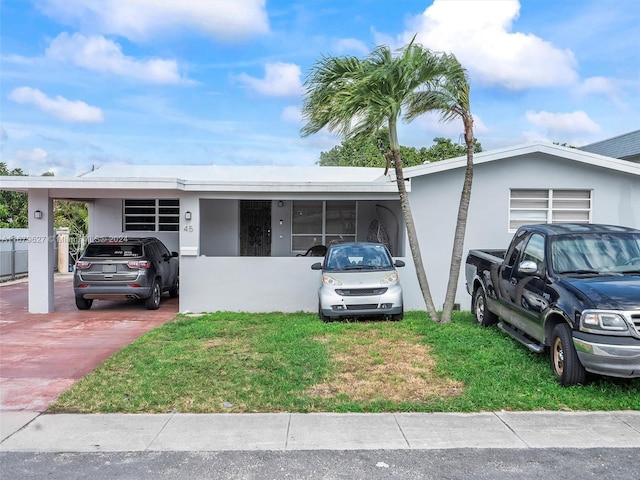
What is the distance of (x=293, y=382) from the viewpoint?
6.50 meters

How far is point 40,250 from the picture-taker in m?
12.1

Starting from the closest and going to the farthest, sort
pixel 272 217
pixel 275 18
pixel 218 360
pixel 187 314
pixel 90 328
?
pixel 218 360, pixel 90 328, pixel 187 314, pixel 275 18, pixel 272 217

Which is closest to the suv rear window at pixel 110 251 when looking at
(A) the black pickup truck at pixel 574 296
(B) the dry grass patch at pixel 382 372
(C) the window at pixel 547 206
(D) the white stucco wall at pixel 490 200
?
(B) the dry grass patch at pixel 382 372

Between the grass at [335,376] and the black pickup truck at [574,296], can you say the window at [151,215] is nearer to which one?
the grass at [335,376]

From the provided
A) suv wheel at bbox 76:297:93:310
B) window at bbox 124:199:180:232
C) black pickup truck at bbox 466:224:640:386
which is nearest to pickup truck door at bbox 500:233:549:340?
black pickup truck at bbox 466:224:640:386

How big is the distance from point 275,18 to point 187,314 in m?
7.54

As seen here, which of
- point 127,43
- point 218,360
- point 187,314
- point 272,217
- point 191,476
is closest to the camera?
point 191,476

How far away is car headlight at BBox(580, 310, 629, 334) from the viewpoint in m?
5.50

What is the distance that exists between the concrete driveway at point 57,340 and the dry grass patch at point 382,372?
11.5 ft

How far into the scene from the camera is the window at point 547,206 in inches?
485

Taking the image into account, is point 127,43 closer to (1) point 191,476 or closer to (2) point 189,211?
(2) point 189,211

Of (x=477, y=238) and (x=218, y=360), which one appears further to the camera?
(x=477, y=238)

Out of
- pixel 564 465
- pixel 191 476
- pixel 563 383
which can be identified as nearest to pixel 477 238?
pixel 563 383

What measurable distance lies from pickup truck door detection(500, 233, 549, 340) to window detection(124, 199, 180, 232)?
12348 mm
